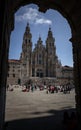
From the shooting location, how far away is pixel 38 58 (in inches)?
3620

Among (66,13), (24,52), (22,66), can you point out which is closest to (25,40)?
(24,52)

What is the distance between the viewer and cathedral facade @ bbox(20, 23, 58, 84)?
8512cm

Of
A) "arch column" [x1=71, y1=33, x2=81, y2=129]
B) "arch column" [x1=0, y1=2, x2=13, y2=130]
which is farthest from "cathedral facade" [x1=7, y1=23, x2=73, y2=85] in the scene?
"arch column" [x1=0, y1=2, x2=13, y2=130]

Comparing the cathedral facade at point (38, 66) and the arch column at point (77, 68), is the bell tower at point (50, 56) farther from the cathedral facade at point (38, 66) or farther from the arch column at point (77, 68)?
the arch column at point (77, 68)

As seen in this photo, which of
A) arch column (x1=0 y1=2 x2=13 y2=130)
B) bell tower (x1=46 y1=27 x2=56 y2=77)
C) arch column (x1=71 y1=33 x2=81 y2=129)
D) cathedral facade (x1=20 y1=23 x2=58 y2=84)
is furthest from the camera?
bell tower (x1=46 y1=27 x2=56 y2=77)

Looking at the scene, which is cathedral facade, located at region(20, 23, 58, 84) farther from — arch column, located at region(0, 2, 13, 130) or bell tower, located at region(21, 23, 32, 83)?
arch column, located at region(0, 2, 13, 130)

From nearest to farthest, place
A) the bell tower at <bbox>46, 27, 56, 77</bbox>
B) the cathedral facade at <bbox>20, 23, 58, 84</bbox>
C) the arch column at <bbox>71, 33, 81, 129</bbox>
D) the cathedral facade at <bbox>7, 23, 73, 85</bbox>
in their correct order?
the arch column at <bbox>71, 33, 81, 129</bbox> → the cathedral facade at <bbox>7, 23, 73, 85</bbox> → the cathedral facade at <bbox>20, 23, 58, 84</bbox> → the bell tower at <bbox>46, 27, 56, 77</bbox>

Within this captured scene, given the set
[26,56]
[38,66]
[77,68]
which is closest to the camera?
[77,68]

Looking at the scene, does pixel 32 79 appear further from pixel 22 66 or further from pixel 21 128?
pixel 21 128

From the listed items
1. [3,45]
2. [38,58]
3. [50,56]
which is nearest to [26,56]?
[38,58]

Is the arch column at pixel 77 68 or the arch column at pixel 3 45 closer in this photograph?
the arch column at pixel 3 45

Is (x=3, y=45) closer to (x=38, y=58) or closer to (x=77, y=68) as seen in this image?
(x=77, y=68)

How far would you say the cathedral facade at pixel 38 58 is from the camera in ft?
279

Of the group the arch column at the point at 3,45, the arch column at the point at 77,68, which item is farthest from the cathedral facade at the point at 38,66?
the arch column at the point at 3,45
